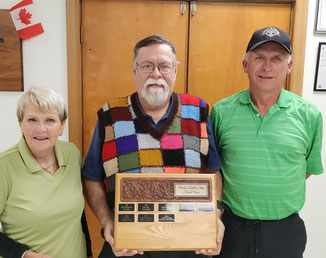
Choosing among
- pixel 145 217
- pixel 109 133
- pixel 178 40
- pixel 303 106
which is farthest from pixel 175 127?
pixel 178 40

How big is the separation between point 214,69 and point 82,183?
46.8 inches

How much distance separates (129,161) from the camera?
1224 mm

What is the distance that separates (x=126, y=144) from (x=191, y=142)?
0.90ft

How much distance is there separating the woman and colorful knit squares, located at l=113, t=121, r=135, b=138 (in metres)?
0.22

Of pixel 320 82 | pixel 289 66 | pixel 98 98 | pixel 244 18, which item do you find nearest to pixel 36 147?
pixel 98 98

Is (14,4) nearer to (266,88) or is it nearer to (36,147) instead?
(36,147)

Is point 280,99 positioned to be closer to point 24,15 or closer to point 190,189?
point 190,189

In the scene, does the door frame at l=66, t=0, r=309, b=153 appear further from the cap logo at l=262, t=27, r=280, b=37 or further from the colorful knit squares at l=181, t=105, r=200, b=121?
the colorful knit squares at l=181, t=105, r=200, b=121

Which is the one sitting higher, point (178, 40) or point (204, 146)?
point (178, 40)

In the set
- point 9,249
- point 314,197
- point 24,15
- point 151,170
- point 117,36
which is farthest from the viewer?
point 314,197

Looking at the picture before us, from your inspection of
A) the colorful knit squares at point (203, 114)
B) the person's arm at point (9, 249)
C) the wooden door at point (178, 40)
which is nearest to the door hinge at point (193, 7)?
the wooden door at point (178, 40)

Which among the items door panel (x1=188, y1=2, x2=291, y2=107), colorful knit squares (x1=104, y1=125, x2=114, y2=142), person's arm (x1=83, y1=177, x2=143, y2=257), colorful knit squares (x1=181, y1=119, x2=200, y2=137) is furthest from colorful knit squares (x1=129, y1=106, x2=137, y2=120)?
door panel (x1=188, y1=2, x2=291, y2=107)

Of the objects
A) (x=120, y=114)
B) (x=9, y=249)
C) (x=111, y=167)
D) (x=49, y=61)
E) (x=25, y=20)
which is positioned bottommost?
(x=9, y=249)

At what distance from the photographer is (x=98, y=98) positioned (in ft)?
6.63
